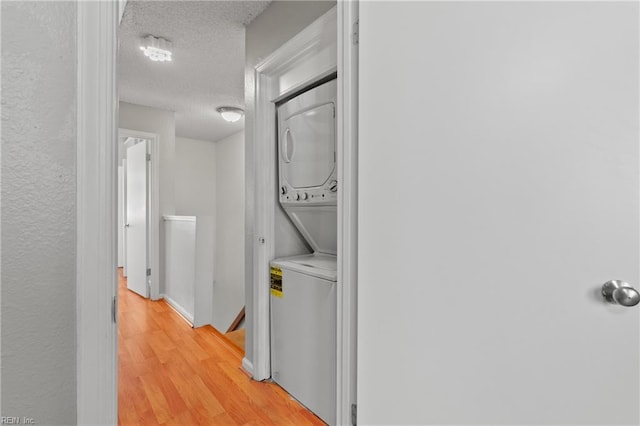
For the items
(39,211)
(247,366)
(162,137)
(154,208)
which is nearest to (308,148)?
(39,211)

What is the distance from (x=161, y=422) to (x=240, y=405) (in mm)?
401

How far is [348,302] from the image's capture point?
1.20m

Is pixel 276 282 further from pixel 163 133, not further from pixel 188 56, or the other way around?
pixel 163 133

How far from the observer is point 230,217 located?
224 inches

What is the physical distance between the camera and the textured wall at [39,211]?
53 cm

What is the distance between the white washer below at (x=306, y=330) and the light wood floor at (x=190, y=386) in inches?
4.5

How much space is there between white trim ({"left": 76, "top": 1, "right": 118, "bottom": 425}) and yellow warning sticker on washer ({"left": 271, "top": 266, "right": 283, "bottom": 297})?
1.19 m

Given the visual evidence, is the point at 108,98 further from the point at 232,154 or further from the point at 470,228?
the point at 232,154

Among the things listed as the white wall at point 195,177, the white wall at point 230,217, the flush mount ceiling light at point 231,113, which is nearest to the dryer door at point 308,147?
the flush mount ceiling light at point 231,113

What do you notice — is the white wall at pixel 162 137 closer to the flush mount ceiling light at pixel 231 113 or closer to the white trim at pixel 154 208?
the white trim at pixel 154 208

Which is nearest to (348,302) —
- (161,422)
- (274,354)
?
(274,354)

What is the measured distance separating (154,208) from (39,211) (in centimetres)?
346

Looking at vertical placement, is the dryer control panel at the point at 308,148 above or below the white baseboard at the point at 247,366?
above

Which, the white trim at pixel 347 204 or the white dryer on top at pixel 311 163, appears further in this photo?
the white dryer on top at pixel 311 163
